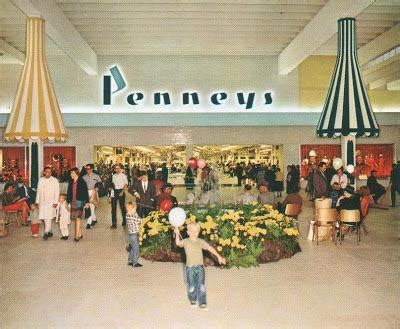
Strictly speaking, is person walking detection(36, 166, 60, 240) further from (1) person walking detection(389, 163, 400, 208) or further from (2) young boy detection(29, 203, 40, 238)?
(1) person walking detection(389, 163, 400, 208)

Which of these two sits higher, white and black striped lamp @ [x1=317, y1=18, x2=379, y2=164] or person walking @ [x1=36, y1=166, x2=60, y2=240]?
white and black striped lamp @ [x1=317, y1=18, x2=379, y2=164]

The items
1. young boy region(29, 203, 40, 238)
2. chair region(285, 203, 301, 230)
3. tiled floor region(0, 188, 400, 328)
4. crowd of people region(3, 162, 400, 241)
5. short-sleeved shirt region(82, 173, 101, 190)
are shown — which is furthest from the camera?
short-sleeved shirt region(82, 173, 101, 190)

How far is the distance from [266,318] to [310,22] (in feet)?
48.4

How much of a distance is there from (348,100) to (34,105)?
343 inches

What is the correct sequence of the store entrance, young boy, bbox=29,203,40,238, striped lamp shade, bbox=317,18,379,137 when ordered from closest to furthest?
young boy, bbox=29,203,40,238 → striped lamp shade, bbox=317,18,379,137 → the store entrance

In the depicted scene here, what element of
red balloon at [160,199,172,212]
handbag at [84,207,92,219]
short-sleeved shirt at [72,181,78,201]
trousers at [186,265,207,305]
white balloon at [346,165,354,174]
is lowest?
trousers at [186,265,207,305]

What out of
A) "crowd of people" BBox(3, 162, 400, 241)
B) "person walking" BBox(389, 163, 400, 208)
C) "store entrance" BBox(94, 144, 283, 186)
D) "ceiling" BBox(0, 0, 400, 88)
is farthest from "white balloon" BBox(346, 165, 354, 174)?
"store entrance" BBox(94, 144, 283, 186)

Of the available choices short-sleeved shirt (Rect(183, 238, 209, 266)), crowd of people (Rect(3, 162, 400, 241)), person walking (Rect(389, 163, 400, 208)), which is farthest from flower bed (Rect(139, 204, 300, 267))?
person walking (Rect(389, 163, 400, 208))

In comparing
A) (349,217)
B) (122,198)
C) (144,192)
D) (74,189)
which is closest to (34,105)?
(74,189)

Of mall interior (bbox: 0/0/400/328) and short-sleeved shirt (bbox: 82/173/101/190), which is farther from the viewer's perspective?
short-sleeved shirt (bbox: 82/173/101/190)

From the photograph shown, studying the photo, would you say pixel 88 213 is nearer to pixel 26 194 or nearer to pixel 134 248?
pixel 26 194

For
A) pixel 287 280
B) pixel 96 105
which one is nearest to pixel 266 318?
pixel 287 280

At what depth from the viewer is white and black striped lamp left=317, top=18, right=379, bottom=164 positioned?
13.2 metres

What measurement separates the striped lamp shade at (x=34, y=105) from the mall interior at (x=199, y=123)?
0.13 ft
